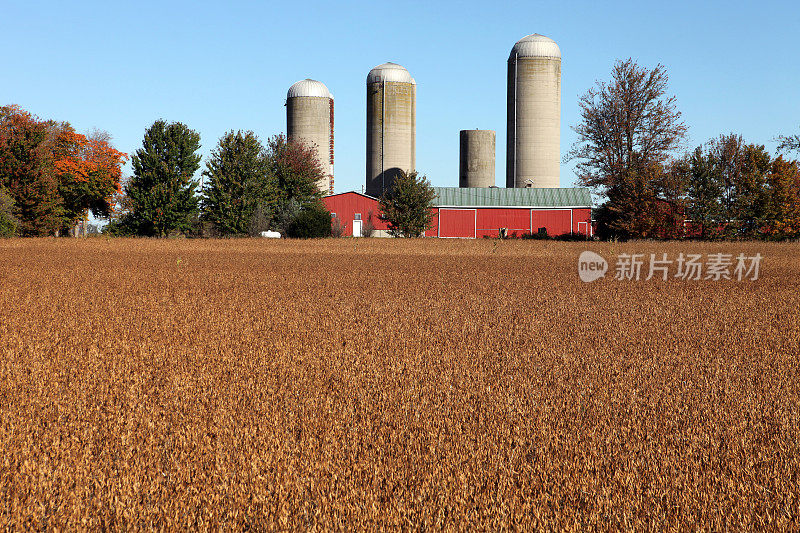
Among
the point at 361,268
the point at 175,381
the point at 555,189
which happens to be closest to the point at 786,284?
the point at 361,268

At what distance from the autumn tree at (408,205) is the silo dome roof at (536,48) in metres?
11.3

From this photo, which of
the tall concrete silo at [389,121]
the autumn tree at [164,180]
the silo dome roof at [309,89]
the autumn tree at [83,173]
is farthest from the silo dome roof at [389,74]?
the autumn tree at [83,173]

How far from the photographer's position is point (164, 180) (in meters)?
47.8

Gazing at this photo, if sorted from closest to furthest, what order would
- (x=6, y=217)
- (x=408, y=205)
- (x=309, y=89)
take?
1. (x=6, y=217)
2. (x=408, y=205)
3. (x=309, y=89)

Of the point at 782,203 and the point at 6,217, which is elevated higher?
the point at 782,203

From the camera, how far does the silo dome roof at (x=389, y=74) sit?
53.8 m

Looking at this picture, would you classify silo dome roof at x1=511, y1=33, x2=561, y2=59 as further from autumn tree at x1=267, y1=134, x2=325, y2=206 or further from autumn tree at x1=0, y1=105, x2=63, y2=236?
autumn tree at x1=0, y1=105, x2=63, y2=236

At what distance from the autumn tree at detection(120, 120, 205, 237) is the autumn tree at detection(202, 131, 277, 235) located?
4.83 ft

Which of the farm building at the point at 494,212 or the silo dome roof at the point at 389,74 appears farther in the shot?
the silo dome roof at the point at 389,74

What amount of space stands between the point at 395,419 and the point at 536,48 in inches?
1996

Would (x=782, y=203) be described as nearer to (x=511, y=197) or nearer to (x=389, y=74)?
(x=511, y=197)

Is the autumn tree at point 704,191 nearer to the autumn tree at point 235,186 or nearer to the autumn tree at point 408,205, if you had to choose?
the autumn tree at point 408,205

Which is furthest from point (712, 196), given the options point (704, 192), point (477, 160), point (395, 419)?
point (395, 419)

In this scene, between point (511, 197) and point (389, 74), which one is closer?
point (511, 197)
